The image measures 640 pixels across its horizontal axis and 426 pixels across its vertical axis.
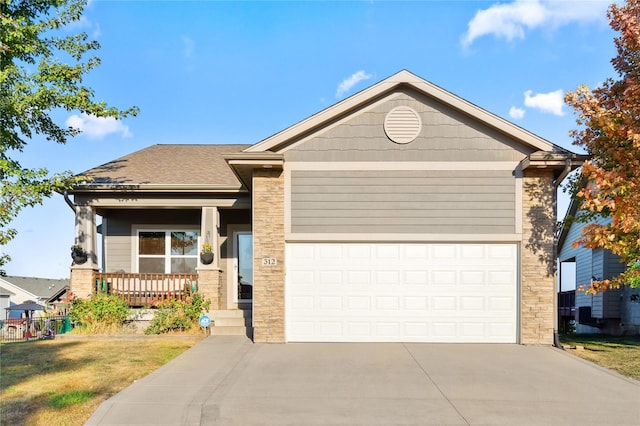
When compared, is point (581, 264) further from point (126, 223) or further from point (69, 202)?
point (69, 202)

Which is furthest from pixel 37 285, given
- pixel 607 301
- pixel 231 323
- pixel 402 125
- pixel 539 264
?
pixel 539 264

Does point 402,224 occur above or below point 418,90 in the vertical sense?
below

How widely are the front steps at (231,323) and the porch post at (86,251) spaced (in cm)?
324

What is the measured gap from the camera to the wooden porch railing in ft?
40.5

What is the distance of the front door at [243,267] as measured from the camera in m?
13.6

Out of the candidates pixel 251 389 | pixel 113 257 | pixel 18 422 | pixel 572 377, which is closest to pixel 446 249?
pixel 572 377

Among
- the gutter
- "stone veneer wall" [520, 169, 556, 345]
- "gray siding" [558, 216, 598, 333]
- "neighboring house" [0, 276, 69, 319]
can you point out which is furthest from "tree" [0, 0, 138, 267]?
"neighboring house" [0, 276, 69, 319]

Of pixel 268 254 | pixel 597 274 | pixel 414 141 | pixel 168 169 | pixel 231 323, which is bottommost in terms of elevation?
pixel 231 323

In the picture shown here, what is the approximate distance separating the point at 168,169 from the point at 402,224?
7089mm

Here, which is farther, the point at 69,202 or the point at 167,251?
the point at 167,251

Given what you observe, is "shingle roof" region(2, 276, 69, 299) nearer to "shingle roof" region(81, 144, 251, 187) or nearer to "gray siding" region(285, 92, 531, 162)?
"shingle roof" region(81, 144, 251, 187)

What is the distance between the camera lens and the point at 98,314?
11.7 meters

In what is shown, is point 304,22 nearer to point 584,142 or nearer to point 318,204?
point 318,204

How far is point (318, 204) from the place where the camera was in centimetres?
1045
